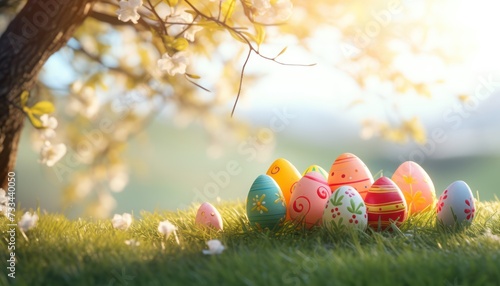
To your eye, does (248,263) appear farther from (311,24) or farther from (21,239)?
(311,24)

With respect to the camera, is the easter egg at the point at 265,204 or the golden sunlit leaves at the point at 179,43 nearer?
the golden sunlit leaves at the point at 179,43

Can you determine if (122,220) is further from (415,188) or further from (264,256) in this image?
(415,188)

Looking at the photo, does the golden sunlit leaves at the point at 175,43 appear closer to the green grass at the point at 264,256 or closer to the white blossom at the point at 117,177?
the green grass at the point at 264,256

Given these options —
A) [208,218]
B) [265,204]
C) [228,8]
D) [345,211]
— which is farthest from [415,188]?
[228,8]

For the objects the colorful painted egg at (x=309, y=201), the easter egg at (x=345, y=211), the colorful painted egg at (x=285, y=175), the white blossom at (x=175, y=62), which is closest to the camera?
the white blossom at (x=175, y=62)

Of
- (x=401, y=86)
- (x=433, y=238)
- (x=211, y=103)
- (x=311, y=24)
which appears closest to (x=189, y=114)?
(x=211, y=103)

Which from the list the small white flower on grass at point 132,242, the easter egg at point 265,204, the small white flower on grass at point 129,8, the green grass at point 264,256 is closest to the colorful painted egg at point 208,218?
the green grass at point 264,256
